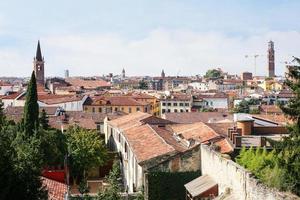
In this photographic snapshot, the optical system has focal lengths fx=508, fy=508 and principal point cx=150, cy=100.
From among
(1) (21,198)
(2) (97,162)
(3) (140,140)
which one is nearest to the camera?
(1) (21,198)

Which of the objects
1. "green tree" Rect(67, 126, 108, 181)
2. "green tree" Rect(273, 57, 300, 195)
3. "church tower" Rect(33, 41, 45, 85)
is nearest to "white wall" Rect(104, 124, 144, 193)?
"green tree" Rect(67, 126, 108, 181)

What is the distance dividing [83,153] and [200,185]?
18840mm

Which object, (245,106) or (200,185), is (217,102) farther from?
(200,185)

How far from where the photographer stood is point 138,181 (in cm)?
3006

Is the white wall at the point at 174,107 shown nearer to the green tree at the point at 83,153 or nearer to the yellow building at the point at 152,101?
the yellow building at the point at 152,101

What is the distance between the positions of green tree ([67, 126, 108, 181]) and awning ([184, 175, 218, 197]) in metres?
16.6

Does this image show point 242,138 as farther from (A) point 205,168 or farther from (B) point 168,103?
(B) point 168,103

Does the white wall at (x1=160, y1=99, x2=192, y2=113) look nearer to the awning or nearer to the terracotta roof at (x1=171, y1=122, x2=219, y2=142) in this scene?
the terracotta roof at (x1=171, y1=122, x2=219, y2=142)

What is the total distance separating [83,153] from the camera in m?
42.5

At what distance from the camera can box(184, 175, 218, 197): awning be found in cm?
2450

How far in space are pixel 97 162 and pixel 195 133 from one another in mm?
11391

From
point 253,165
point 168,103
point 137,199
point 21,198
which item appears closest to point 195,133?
point 137,199

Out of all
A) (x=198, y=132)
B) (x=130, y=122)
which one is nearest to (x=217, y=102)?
(x=130, y=122)

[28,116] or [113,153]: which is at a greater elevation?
[28,116]
